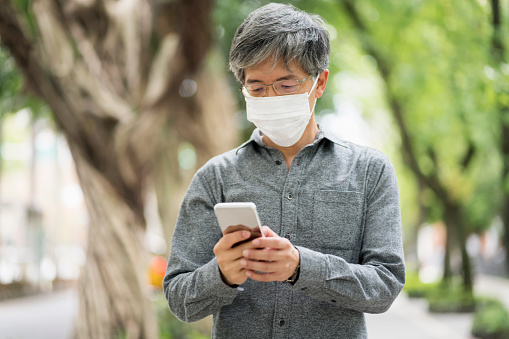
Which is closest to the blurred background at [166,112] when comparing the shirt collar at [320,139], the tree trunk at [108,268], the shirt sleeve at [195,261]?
the tree trunk at [108,268]

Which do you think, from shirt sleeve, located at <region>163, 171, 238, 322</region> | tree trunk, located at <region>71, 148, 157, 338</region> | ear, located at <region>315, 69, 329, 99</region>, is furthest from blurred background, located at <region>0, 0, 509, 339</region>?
shirt sleeve, located at <region>163, 171, 238, 322</region>

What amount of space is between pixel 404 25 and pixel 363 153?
12.5 metres

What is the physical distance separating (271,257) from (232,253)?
12 centimetres

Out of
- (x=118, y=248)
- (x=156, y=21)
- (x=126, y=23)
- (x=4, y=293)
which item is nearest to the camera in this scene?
(x=118, y=248)

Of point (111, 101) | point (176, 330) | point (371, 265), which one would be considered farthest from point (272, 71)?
point (176, 330)

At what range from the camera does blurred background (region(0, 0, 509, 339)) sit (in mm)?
6410

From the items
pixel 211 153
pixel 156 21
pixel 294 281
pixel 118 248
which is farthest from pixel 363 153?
pixel 211 153

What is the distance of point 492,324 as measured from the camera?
1026 centimetres

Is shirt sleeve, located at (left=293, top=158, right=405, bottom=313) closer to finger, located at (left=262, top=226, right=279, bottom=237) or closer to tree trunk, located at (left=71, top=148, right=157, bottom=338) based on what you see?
finger, located at (left=262, top=226, right=279, bottom=237)

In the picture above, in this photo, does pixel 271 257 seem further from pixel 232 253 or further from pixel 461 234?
pixel 461 234

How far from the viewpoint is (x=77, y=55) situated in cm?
666

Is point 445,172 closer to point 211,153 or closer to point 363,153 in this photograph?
point 211,153

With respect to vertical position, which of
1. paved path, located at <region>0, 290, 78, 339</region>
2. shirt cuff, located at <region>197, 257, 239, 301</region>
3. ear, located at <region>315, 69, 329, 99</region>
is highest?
ear, located at <region>315, 69, 329, 99</region>

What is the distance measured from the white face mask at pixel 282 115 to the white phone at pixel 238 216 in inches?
18.8
